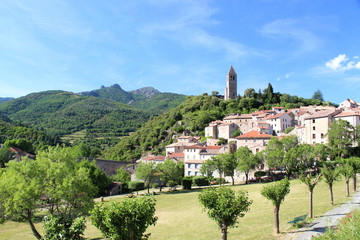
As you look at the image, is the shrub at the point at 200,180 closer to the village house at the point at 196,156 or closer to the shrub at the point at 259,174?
the village house at the point at 196,156

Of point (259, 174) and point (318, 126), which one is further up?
point (318, 126)

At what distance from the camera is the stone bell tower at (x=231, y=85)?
143 meters

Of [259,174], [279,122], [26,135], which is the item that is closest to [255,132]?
[259,174]

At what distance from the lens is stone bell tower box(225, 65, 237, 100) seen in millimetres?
A: 143163

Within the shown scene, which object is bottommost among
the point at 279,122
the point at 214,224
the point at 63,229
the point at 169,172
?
the point at 214,224

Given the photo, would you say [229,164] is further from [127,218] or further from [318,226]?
[127,218]

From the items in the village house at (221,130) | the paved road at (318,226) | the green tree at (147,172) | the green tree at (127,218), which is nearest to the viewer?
the green tree at (127,218)

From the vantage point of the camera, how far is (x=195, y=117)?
12012cm

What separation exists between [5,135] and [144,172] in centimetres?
9061

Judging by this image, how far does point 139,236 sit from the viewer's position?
1234cm

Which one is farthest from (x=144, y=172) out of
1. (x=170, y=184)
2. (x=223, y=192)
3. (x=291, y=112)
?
(x=291, y=112)

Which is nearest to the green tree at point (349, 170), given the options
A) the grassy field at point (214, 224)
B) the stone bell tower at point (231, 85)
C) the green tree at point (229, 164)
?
the grassy field at point (214, 224)

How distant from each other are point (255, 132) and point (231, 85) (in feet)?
256

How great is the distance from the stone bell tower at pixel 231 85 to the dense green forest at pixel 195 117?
11222mm
